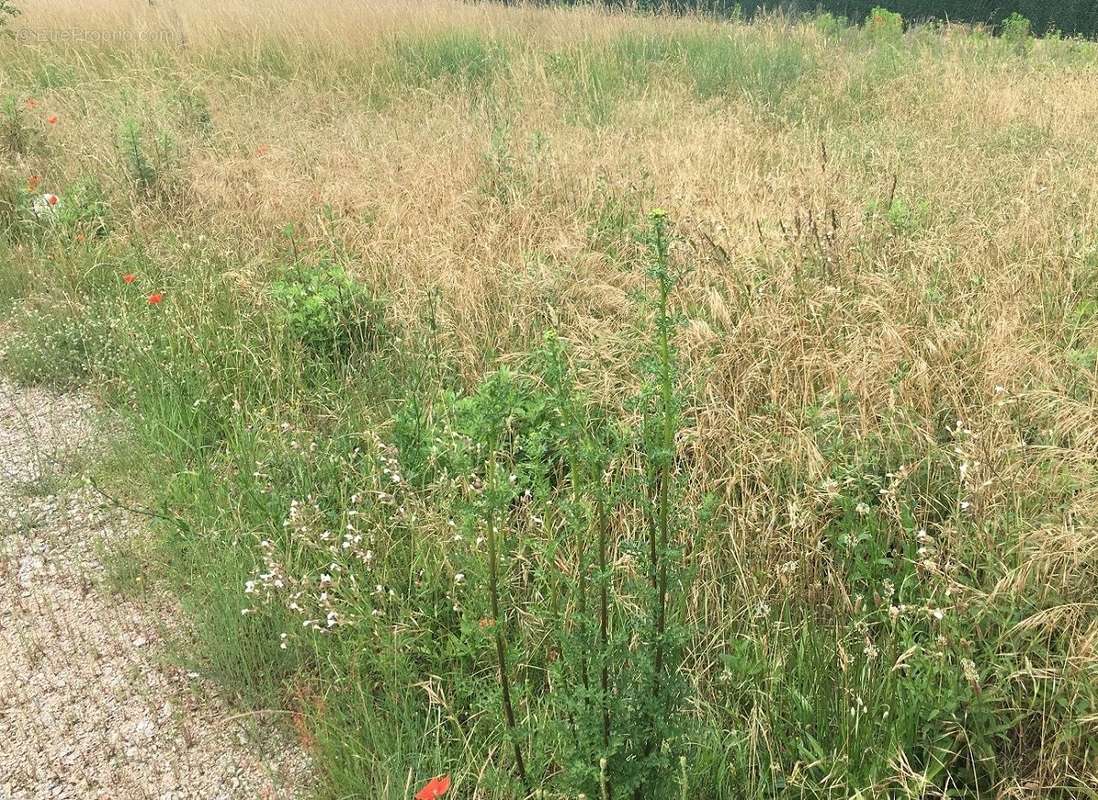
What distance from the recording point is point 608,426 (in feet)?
7.38

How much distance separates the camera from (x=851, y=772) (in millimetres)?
1835

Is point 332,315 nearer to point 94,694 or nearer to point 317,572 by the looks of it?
point 317,572

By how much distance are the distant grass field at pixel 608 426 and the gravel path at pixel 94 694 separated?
12 cm

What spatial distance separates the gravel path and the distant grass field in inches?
4.7

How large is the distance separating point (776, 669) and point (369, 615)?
3.56 feet

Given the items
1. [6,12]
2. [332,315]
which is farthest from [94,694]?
[6,12]

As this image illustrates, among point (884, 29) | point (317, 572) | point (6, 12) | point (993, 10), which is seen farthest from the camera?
point (993, 10)

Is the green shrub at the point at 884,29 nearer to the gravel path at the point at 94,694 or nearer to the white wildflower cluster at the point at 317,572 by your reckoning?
the white wildflower cluster at the point at 317,572

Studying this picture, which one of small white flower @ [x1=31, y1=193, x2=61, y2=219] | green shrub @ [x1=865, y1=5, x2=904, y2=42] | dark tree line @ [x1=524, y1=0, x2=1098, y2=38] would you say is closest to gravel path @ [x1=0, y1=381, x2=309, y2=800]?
small white flower @ [x1=31, y1=193, x2=61, y2=219]

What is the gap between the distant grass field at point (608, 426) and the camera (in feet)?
6.06

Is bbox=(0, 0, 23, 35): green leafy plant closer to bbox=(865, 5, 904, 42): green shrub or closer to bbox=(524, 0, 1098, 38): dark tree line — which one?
bbox=(524, 0, 1098, 38): dark tree line

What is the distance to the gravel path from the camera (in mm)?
2008

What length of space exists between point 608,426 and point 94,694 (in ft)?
5.18

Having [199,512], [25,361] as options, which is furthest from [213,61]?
[199,512]
